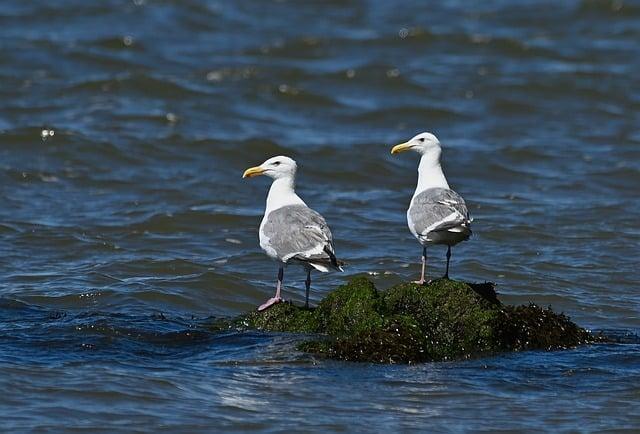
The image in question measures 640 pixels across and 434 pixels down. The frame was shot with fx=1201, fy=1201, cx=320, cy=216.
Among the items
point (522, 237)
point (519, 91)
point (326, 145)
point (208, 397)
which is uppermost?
point (519, 91)

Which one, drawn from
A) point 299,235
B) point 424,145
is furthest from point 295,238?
point 424,145

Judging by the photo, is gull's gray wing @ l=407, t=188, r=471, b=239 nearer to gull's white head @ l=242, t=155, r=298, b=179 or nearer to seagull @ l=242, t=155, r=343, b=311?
seagull @ l=242, t=155, r=343, b=311

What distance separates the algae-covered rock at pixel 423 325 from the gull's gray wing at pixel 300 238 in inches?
13.4

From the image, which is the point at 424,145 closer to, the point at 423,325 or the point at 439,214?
the point at 439,214

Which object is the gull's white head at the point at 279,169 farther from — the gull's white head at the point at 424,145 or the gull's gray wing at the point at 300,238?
the gull's white head at the point at 424,145

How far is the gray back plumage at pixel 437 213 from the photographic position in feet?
30.7

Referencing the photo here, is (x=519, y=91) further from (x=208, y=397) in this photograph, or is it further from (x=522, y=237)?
(x=208, y=397)

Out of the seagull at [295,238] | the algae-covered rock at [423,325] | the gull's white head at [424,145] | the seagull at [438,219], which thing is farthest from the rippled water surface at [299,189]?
the gull's white head at [424,145]

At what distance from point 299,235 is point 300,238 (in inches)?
1.6

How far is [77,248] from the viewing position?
13.5m

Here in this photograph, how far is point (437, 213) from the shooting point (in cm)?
949

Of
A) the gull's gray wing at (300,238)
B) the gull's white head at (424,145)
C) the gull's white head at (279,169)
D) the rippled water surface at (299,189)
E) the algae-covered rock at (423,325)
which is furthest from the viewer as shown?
the gull's white head at (424,145)

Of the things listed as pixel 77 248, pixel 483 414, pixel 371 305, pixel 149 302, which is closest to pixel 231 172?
pixel 77 248

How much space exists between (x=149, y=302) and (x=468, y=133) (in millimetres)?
10045
